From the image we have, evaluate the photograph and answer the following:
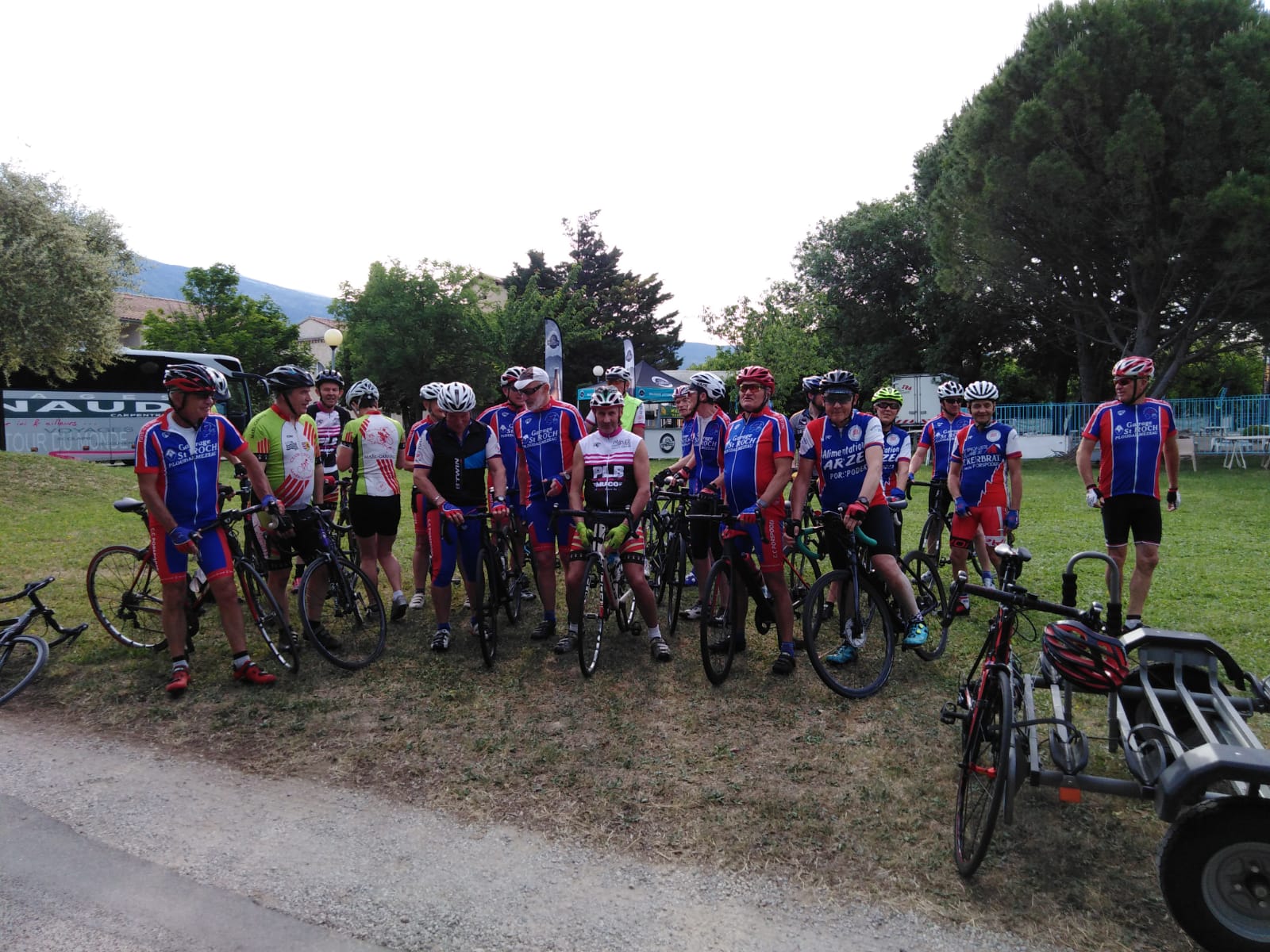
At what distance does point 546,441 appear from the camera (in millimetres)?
6102

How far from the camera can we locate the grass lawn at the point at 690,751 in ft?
9.96

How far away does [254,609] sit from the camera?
544 cm

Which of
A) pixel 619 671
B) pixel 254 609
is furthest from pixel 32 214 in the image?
pixel 619 671

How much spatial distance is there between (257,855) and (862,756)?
2.87m

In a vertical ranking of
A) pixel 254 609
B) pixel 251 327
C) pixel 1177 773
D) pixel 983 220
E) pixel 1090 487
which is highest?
pixel 983 220

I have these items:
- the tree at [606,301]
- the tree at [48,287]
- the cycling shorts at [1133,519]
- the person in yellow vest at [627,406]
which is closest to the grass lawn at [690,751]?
the cycling shorts at [1133,519]

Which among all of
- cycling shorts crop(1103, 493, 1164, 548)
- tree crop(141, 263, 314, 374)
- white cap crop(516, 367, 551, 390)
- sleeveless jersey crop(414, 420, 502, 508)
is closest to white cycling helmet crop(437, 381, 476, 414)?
sleeveless jersey crop(414, 420, 502, 508)

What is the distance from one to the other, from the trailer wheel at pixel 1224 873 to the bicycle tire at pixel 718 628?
107 inches

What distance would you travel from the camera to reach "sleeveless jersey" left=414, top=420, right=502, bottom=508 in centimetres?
582

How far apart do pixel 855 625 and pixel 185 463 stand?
441 centimetres

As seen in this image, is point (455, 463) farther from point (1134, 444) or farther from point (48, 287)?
point (48, 287)

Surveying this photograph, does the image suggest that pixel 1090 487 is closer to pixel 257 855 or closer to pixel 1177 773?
pixel 1177 773

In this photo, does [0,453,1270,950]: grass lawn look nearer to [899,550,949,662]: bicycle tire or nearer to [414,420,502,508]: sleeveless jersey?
[899,550,949,662]: bicycle tire

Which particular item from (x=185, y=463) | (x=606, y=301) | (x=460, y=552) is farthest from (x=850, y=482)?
(x=606, y=301)
